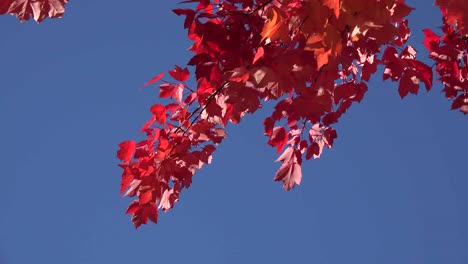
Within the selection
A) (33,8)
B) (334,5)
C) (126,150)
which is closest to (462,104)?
(334,5)

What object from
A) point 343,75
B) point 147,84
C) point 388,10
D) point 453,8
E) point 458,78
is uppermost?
point 343,75

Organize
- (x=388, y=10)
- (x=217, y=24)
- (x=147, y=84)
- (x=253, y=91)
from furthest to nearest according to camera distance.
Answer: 1. (x=147, y=84)
2. (x=217, y=24)
3. (x=253, y=91)
4. (x=388, y=10)

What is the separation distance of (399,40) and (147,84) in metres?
1.44

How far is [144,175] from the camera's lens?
8.93ft

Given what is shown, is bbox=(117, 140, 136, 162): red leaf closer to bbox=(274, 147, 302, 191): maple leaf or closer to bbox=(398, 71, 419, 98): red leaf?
bbox=(274, 147, 302, 191): maple leaf

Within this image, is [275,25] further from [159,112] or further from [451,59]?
[451,59]

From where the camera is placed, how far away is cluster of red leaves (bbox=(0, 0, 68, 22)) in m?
2.21

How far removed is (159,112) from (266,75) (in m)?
0.81

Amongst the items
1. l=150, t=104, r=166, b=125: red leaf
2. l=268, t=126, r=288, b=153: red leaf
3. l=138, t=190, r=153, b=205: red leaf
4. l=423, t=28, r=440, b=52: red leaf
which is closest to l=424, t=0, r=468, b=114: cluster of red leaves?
l=423, t=28, r=440, b=52: red leaf

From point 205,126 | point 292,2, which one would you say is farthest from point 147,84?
point 292,2

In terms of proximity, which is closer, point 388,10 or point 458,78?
point 388,10

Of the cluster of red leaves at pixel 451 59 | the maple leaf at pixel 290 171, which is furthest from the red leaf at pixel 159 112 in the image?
the cluster of red leaves at pixel 451 59

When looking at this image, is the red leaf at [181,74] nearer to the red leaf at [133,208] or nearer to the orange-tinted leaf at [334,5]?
the red leaf at [133,208]

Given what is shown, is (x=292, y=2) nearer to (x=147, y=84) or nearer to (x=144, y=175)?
(x=147, y=84)
